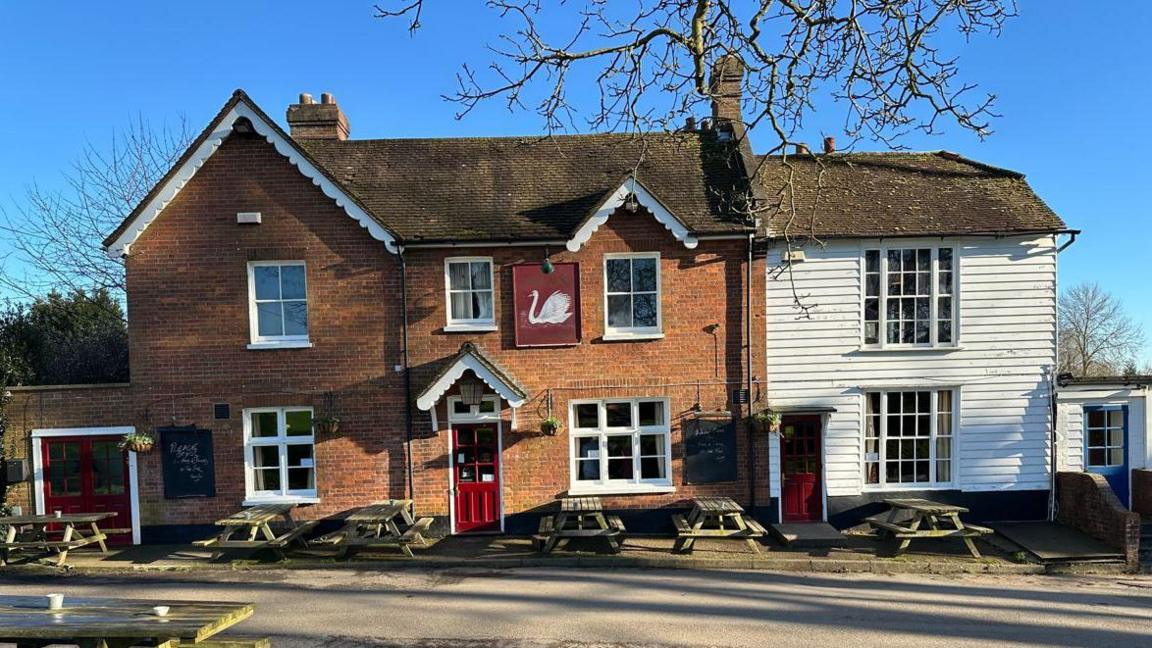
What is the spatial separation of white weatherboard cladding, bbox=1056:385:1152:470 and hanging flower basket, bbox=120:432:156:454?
17137 millimetres

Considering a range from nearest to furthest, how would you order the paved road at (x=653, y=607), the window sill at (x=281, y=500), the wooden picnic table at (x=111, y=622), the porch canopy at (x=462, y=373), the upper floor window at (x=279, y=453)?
1. the wooden picnic table at (x=111, y=622)
2. the paved road at (x=653, y=607)
3. the porch canopy at (x=462, y=373)
4. the window sill at (x=281, y=500)
5. the upper floor window at (x=279, y=453)

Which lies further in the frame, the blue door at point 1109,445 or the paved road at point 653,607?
the blue door at point 1109,445

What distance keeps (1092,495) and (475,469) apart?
11.2 m

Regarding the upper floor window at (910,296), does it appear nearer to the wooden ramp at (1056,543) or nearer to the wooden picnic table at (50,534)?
the wooden ramp at (1056,543)

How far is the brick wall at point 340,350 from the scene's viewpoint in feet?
36.7

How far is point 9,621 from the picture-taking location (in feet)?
16.5

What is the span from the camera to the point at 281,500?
11234 millimetres

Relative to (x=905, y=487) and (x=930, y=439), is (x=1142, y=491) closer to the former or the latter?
(x=930, y=439)

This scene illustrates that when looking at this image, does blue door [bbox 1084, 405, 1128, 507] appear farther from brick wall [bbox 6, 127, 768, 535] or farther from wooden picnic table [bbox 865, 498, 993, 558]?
brick wall [bbox 6, 127, 768, 535]

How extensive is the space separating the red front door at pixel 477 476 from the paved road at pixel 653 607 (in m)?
1.83

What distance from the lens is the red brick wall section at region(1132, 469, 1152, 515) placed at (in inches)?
447

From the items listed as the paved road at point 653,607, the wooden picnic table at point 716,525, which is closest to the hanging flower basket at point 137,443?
the paved road at point 653,607

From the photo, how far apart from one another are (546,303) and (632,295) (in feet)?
5.47

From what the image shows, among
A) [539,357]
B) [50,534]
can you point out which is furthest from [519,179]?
[50,534]
